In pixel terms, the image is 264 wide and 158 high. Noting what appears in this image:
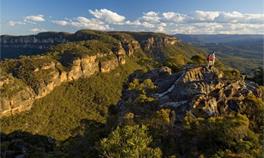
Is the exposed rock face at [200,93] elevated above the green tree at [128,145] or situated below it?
above

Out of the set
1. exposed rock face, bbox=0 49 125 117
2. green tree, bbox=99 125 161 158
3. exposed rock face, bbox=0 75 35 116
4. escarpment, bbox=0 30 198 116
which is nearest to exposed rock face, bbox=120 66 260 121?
green tree, bbox=99 125 161 158

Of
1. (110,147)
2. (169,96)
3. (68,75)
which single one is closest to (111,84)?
(68,75)

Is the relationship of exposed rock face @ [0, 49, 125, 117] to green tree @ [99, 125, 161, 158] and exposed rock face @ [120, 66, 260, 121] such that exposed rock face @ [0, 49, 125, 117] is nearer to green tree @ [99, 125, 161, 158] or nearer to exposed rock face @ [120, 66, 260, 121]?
exposed rock face @ [120, 66, 260, 121]

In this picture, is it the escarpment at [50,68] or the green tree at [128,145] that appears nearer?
the green tree at [128,145]

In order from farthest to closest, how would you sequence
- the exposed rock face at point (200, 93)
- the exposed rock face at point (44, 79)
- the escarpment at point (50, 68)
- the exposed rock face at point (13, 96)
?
the escarpment at point (50, 68) → the exposed rock face at point (44, 79) → the exposed rock face at point (13, 96) → the exposed rock face at point (200, 93)

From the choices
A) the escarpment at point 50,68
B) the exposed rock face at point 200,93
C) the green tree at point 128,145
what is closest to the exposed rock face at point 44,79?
the escarpment at point 50,68

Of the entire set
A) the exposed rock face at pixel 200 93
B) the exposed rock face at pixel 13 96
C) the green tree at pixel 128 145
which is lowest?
the exposed rock face at pixel 13 96

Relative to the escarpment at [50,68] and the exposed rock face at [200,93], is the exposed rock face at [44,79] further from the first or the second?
the exposed rock face at [200,93]

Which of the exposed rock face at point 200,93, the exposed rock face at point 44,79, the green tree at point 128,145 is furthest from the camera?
the exposed rock face at point 44,79
